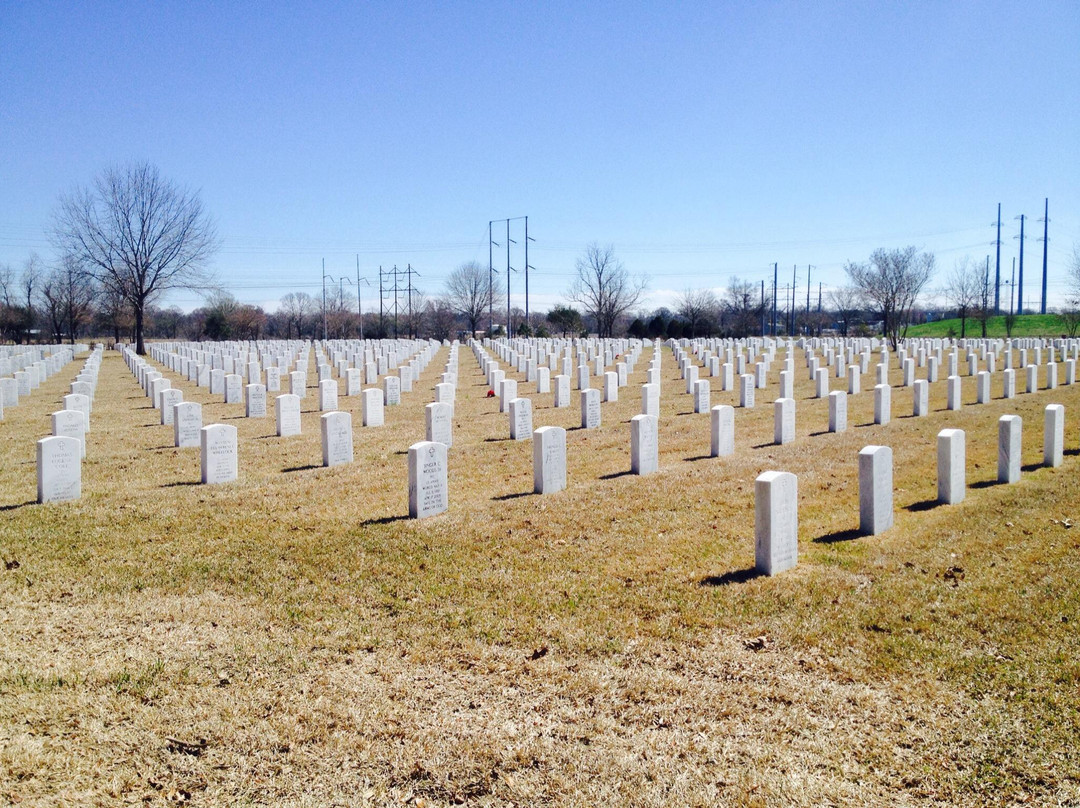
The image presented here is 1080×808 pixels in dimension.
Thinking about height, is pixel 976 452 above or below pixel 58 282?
below

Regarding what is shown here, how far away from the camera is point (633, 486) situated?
33.3ft

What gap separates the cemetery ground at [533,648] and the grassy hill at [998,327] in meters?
62.4

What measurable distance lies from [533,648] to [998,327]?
248 ft

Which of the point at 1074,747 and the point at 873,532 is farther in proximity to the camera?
the point at 873,532

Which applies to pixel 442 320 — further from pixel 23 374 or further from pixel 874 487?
pixel 874 487

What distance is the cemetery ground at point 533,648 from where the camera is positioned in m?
3.81

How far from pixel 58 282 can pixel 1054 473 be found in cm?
7455

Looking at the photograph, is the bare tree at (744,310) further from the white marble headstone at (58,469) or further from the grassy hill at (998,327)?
the white marble headstone at (58,469)

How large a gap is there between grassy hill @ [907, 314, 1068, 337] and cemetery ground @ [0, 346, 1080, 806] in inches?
2458

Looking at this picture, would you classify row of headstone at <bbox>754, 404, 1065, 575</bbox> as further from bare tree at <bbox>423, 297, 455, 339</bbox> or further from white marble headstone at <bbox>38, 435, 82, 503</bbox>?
bare tree at <bbox>423, 297, 455, 339</bbox>

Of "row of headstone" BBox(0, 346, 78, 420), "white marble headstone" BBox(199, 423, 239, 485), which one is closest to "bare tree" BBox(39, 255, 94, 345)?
"row of headstone" BBox(0, 346, 78, 420)

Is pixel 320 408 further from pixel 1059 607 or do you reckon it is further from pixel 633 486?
pixel 1059 607

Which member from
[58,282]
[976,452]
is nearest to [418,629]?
[976,452]

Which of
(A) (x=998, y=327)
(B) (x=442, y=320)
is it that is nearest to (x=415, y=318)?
(B) (x=442, y=320)
